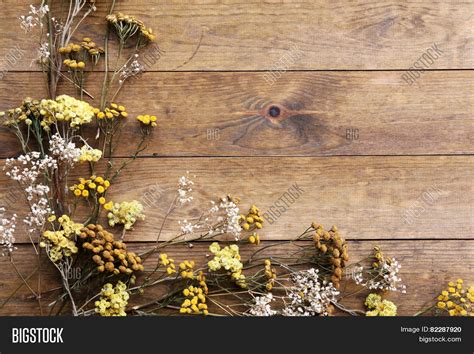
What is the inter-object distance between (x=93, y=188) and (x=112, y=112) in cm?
18

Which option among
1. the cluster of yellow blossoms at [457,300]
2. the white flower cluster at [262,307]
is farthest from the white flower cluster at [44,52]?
the cluster of yellow blossoms at [457,300]

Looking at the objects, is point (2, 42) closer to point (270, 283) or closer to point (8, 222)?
point (8, 222)

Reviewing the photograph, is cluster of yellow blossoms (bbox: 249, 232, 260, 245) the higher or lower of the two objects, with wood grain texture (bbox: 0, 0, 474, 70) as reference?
lower

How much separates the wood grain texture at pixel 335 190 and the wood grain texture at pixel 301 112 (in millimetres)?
30

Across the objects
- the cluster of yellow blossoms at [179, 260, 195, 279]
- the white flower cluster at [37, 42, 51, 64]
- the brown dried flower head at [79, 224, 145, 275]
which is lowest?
the cluster of yellow blossoms at [179, 260, 195, 279]

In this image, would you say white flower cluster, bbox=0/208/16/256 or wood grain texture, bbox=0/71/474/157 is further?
wood grain texture, bbox=0/71/474/157

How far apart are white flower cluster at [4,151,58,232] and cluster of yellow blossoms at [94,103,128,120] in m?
0.14

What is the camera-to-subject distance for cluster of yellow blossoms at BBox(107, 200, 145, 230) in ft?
4.22

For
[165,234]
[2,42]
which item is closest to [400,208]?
[165,234]

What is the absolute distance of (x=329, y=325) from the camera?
1.26 metres

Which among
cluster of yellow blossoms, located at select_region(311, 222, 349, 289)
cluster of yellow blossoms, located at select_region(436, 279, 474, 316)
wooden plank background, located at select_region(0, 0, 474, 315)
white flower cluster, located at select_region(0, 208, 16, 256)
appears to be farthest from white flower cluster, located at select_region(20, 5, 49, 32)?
cluster of yellow blossoms, located at select_region(436, 279, 474, 316)

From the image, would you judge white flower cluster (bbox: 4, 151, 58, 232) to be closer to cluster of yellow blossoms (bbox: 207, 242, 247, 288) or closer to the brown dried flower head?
the brown dried flower head

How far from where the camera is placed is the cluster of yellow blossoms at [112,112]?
49.8 inches

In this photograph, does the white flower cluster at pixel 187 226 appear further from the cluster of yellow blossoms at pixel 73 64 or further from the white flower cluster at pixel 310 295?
the cluster of yellow blossoms at pixel 73 64
